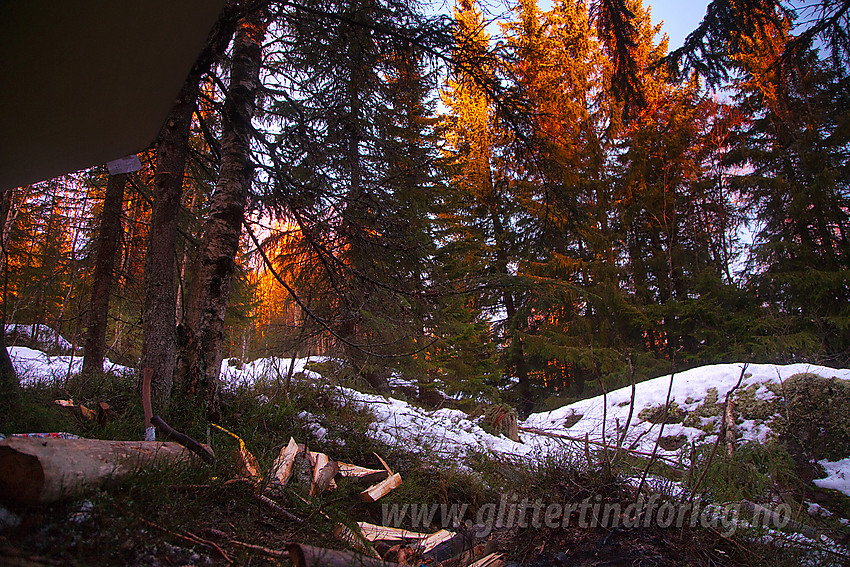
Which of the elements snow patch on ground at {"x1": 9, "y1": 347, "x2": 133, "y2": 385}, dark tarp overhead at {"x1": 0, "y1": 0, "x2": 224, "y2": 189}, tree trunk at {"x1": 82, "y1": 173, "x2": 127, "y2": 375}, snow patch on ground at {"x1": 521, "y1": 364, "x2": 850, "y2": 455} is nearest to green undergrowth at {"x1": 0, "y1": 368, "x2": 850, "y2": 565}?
snow patch on ground at {"x1": 9, "y1": 347, "x2": 133, "y2": 385}

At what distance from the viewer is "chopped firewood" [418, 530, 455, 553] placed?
9.10 ft

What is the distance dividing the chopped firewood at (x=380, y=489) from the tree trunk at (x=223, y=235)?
180 centimetres

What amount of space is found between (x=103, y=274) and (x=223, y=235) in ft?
8.51

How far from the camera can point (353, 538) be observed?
2.63m

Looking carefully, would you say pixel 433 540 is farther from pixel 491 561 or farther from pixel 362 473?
pixel 362 473

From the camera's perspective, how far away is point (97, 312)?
5.51 m

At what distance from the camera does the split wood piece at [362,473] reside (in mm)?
3865

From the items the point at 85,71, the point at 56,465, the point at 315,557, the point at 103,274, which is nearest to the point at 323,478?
the point at 315,557

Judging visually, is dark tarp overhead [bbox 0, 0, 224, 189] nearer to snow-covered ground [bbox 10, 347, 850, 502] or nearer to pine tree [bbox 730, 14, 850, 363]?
snow-covered ground [bbox 10, 347, 850, 502]

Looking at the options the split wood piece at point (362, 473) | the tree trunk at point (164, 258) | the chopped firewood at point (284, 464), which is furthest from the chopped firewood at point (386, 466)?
the tree trunk at point (164, 258)

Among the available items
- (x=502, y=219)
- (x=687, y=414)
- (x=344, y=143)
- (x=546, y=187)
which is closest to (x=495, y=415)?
(x=687, y=414)

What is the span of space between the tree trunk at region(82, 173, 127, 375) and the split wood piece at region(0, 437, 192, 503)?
159 inches

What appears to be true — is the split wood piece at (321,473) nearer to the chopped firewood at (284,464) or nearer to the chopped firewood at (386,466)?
the chopped firewood at (284,464)

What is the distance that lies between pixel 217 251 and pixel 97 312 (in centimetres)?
262
